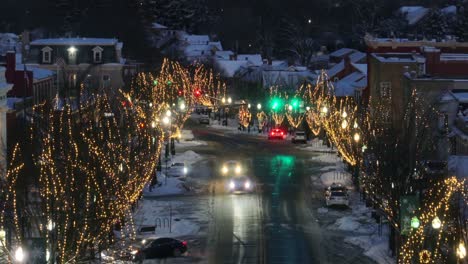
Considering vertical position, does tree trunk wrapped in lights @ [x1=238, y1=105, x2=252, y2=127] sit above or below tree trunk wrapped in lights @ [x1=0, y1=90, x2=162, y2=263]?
below

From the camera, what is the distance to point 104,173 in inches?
1527

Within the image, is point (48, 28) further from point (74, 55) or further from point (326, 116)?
point (326, 116)

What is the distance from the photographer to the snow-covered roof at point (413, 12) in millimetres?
184750

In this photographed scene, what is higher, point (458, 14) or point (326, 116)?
point (458, 14)

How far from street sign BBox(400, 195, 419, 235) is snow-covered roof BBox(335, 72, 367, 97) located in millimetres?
50584

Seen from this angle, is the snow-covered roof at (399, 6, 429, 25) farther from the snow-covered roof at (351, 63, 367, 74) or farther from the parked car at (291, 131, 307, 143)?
the parked car at (291, 131, 307, 143)

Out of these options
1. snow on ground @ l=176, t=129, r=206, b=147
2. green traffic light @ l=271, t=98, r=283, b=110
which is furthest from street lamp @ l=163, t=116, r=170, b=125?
green traffic light @ l=271, t=98, r=283, b=110

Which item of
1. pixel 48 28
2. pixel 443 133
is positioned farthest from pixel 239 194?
pixel 48 28

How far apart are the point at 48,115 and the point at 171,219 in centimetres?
730

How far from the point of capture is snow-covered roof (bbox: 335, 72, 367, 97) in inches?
3398

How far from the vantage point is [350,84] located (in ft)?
293

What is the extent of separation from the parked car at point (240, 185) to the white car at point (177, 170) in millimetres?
5442

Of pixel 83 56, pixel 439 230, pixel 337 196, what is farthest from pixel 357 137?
pixel 83 56

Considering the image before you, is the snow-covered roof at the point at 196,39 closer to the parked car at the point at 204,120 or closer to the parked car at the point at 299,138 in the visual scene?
the parked car at the point at 204,120
